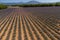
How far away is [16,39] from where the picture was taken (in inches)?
258

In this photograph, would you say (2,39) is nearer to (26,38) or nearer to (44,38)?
(26,38)

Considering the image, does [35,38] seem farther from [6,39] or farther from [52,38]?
[6,39]

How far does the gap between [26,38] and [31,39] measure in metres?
0.26

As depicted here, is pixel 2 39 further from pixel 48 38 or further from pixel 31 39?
pixel 48 38

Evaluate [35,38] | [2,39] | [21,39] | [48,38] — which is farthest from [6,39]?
[48,38]

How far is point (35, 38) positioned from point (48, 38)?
1.52 feet

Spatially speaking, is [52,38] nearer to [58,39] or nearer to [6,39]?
[58,39]

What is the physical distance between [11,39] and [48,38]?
1.31m

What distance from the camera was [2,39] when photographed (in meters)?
6.63

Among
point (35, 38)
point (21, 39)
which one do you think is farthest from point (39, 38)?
point (21, 39)

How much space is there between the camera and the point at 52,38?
6.57 m

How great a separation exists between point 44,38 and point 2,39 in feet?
4.92

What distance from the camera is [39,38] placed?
6648 millimetres

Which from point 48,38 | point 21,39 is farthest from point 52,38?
point 21,39
